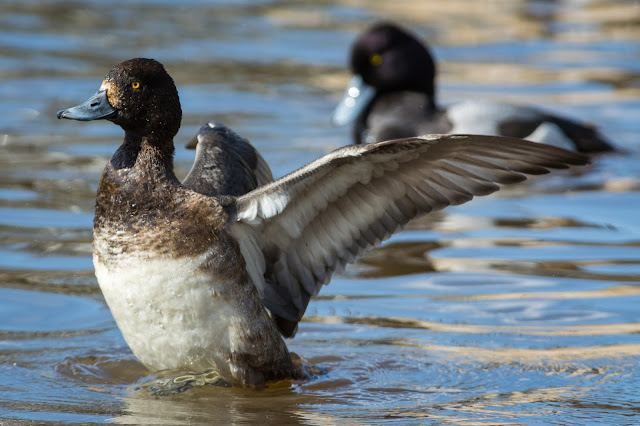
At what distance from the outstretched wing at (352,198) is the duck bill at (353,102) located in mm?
5529

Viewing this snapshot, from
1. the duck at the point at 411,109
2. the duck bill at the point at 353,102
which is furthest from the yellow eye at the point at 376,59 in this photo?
the duck bill at the point at 353,102

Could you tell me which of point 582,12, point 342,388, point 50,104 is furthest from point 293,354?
point 582,12

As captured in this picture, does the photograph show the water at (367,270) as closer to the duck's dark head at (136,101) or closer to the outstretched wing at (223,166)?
the outstretched wing at (223,166)

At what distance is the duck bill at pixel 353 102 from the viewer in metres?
10.5

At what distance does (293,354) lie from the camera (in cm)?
522

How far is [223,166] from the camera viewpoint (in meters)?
5.43

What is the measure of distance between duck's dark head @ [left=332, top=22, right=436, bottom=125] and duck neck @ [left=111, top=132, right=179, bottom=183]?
5830mm

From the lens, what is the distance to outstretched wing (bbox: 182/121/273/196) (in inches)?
209

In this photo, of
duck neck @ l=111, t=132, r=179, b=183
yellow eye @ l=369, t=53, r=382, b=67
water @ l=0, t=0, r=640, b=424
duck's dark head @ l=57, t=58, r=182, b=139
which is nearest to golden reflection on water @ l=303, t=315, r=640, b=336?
water @ l=0, t=0, r=640, b=424

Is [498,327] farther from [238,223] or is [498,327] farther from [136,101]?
[136,101]

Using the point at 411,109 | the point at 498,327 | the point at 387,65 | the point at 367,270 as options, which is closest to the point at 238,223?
the point at 498,327

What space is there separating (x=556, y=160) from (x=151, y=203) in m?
1.62

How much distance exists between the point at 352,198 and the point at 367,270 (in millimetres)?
1800

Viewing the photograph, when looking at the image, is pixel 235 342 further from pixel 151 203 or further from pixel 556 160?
pixel 556 160
